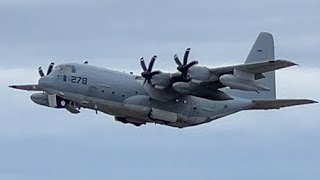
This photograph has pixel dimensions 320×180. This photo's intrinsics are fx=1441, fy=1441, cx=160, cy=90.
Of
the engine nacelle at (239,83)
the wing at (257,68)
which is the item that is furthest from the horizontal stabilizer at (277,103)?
the engine nacelle at (239,83)

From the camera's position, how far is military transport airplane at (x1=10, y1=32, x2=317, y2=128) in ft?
327

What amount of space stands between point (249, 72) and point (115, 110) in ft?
33.8

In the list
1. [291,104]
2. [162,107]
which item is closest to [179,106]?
[162,107]

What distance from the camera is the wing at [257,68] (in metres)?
95.4

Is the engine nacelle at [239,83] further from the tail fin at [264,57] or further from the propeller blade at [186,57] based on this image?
the tail fin at [264,57]

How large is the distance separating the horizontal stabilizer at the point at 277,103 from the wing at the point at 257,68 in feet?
14.6

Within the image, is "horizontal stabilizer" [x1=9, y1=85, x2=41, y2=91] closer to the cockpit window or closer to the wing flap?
the wing flap

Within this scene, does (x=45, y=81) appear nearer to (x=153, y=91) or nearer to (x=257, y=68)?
(x=153, y=91)

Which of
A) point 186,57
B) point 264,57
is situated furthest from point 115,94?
point 264,57

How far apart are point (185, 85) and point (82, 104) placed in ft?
24.4

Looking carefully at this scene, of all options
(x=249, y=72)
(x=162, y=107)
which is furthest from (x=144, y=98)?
(x=249, y=72)

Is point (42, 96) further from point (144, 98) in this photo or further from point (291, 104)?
point (291, 104)

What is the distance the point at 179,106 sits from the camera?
103375 mm

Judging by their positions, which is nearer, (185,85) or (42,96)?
(185,85)
